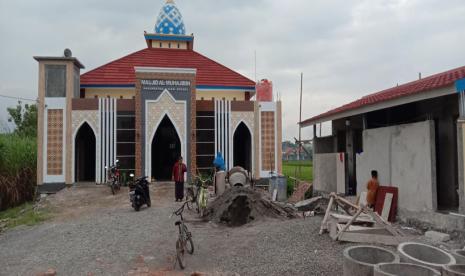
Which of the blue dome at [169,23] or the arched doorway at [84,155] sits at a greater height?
the blue dome at [169,23]

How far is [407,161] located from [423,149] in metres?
0.65

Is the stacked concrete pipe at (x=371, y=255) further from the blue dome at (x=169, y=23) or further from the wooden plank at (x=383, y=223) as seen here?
the blue dome at (x=169, y=23)

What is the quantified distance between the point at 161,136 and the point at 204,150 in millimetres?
3677

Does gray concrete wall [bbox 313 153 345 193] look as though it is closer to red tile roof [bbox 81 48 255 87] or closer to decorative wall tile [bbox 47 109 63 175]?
Answer: red tile roof [bbox 81 48 255 87]

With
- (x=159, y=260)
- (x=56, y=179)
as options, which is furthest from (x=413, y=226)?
(x=56, y=179)

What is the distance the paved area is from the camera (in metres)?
6.38

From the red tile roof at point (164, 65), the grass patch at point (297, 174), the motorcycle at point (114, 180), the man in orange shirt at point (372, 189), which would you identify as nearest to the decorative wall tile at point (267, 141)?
the grass patch at point (297, 174)

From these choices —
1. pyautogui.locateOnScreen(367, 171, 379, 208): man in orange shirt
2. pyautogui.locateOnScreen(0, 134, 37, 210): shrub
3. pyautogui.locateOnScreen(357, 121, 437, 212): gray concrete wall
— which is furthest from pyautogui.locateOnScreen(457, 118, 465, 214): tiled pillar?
pyautogui.locateOnScreen(0, 134, 37, 210): shrub

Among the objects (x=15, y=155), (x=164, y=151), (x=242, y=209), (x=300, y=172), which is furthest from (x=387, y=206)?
(x=15, y=155)

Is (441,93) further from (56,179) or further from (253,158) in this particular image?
(56,179)

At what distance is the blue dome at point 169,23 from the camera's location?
80.4 feet

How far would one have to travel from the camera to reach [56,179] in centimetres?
1686

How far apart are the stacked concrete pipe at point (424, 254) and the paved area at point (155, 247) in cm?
98

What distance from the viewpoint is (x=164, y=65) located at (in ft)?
72.1
